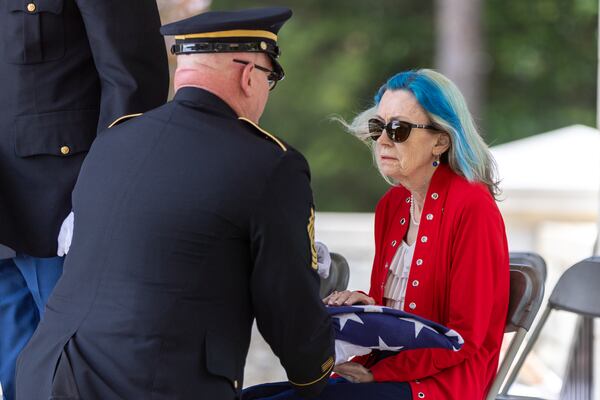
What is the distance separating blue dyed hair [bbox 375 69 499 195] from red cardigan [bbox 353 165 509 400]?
0.05 metres

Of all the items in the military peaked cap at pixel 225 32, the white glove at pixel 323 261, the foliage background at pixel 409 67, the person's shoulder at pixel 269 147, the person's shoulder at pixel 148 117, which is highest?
the military peaked cap at pixel 225 32

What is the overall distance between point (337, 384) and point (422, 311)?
0.95 ft

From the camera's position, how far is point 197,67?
2162mm

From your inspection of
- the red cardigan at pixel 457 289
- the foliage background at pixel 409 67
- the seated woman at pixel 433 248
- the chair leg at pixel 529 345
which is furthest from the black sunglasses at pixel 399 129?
the foliage background at pixel 409 67

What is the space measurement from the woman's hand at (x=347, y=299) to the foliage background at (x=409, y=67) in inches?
Answer: 449

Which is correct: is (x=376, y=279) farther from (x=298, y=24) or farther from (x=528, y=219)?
(x=298, y=24)

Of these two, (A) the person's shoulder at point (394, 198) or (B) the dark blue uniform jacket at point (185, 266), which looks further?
(A) the person's shoulder at point (394, 198)

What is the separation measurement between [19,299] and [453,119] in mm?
1168

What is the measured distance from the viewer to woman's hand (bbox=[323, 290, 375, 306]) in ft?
8.63

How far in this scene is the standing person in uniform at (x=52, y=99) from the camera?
2.67 meters

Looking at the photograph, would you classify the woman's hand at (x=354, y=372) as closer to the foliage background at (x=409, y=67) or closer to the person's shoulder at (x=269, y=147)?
the person's shoulder at (x=269, y=147)

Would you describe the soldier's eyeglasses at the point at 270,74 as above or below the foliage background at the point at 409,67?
above

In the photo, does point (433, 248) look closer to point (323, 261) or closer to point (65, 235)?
point (323, 261)

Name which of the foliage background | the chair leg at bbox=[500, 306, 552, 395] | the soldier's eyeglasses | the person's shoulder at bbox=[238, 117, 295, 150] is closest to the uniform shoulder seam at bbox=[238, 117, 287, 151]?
the person's shoulder at bbox=[238, 117, 295, 150]
